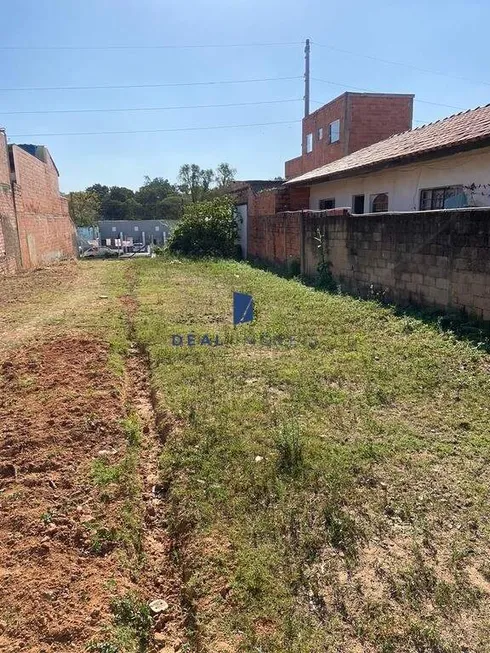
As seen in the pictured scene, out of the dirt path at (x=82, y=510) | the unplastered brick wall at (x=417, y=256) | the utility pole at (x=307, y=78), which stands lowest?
the dirt path at (x=82, y=510)

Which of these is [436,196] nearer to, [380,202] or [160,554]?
[380,202]

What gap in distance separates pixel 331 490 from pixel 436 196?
32.1 ft

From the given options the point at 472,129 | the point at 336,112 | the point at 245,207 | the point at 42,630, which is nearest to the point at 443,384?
the point at 42,630

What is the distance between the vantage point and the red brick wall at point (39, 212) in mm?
16422

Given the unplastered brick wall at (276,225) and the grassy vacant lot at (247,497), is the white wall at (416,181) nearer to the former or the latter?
the unplastered brick wall at (276,225)

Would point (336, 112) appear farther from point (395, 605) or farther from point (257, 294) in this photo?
point (395, 605)

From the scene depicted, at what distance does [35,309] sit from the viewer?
8.96 metres

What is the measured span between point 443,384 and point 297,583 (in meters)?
2.98

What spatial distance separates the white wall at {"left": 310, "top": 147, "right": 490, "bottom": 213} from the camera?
9.56m

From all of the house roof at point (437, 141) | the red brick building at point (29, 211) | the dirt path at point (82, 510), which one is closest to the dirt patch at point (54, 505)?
the dirt path at point (82, 510)

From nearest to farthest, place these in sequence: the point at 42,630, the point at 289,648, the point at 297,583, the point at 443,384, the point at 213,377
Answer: the point at 289,648, the point at 42,630, the point at 297,583, the point at 443,384, the point at 213,377

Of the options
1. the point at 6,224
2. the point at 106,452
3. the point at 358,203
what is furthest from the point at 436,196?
the point at 6,224

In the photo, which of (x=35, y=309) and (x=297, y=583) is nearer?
(x=297, y=583)

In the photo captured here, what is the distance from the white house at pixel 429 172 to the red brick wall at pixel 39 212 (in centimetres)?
1009
